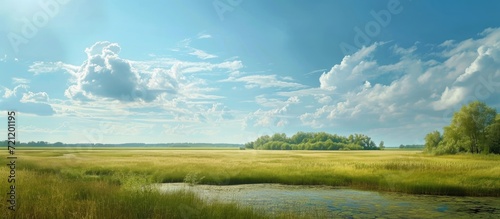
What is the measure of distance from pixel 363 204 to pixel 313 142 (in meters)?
152

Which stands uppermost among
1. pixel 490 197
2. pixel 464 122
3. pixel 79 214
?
pixel 464 122

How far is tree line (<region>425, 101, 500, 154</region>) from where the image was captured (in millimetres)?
75000

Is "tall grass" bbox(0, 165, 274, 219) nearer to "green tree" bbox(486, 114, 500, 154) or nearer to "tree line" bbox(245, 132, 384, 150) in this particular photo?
"green tree" bbox(486, 114, 500, 154)

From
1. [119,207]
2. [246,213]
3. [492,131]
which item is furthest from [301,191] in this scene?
[492,131]

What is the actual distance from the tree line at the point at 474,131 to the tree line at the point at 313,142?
67958mm

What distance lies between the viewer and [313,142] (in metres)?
172

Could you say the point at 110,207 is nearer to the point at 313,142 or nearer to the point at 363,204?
the point at 363,204

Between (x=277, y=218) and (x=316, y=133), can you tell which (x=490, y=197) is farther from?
(x=316, y=133)

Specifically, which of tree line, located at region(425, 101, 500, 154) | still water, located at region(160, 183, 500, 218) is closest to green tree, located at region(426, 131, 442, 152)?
tree line, located at region(425, 101, 500, 154)

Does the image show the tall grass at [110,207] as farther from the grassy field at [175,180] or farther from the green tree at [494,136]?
the green tree at [494,136]

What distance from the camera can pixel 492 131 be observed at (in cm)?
7381

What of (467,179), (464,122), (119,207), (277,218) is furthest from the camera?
(464,122)

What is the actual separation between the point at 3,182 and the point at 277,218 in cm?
1347

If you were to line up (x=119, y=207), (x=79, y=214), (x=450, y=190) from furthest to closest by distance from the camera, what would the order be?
1. (x=450, y=190)
2. (x=119, y=207)
3. (x=79, y=214)
